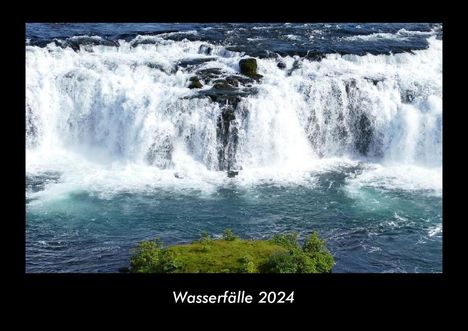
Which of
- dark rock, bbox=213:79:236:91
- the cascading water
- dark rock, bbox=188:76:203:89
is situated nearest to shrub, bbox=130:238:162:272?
the cascading water

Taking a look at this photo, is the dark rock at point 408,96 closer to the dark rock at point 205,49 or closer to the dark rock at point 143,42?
the dark rock at point 205,49

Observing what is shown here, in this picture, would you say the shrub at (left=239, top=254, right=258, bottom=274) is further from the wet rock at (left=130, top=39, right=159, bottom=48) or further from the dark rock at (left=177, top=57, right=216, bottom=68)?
the wet rock at (left=130, top=39, right=159, bottom=48)

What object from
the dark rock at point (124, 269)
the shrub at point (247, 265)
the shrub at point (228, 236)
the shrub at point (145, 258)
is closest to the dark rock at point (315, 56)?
the shrub at point (228, 236)

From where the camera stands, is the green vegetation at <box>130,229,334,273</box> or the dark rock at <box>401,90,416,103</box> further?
the dark rock at <box>401,90,416,103</box>

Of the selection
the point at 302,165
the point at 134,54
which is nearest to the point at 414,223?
the point at 302,165

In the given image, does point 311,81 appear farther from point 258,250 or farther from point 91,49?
point 258,250
